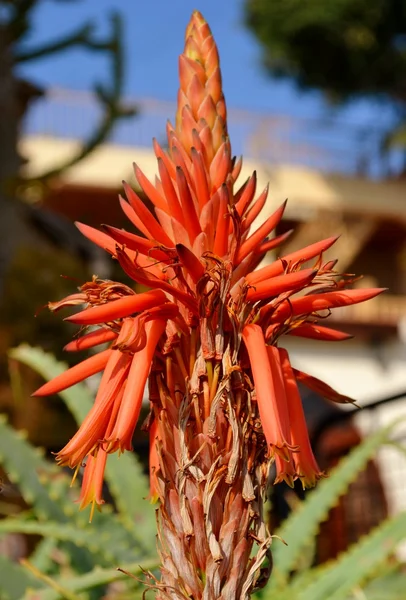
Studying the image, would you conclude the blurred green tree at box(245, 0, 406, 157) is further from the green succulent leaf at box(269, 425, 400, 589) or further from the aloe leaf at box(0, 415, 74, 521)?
the aloe leaf at box(0, 415, 74, 521)

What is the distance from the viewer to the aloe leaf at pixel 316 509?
2150mm

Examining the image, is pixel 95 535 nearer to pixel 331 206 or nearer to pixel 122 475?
pixel 122 475

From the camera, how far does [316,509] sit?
2.19 m

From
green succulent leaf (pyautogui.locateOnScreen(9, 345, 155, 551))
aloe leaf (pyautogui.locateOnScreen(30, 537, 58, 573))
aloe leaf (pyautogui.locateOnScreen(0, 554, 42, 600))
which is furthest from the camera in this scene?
aloe leaf (pyautogui.locateOnScreen(30, 537, 58, 573))

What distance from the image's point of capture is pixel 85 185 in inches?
560

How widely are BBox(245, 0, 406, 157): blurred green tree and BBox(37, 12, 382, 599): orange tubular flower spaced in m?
15.3

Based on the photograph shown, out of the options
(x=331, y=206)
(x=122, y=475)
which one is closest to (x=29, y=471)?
(x=122, y=475)

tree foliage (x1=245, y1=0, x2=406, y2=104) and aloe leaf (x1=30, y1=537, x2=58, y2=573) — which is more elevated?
tree foliage (x1=245, y1=0, x2=406, y2=104)

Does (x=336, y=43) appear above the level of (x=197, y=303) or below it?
above

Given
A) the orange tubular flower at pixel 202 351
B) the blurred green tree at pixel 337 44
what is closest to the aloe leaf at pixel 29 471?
the orange tubular flower at pixel 202 351

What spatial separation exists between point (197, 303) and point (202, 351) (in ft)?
0.25

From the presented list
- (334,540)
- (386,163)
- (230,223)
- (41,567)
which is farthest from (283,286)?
(386,163)

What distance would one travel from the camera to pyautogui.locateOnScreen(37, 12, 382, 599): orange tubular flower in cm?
104

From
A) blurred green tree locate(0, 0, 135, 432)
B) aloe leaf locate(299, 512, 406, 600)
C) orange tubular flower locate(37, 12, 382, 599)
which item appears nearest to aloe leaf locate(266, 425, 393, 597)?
aloe leaf locate(299, 512, 406, 600)
